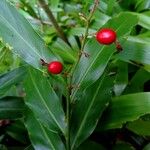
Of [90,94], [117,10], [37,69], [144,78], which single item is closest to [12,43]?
[37,69]

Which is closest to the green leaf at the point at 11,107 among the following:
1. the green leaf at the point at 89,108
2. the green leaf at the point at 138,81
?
the green leaf at the point at 89,108

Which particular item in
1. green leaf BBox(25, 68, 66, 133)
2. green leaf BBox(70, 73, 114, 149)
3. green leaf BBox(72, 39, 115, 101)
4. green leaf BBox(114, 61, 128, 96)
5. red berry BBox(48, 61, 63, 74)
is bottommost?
green leaf BBox(114, 61, 128, 96)

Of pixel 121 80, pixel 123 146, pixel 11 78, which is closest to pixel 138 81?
pixel 121 80

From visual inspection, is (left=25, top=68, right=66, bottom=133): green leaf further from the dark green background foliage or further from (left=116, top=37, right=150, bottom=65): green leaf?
(left=116, top=37, right=150, bottom=65): green leaf

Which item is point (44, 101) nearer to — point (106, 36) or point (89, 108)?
point (89, 108)

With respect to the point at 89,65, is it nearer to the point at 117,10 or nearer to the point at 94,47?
the point at 94,47

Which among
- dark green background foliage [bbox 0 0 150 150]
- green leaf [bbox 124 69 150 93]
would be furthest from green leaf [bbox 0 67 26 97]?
green leaf [bbox 124 69 150 93]
